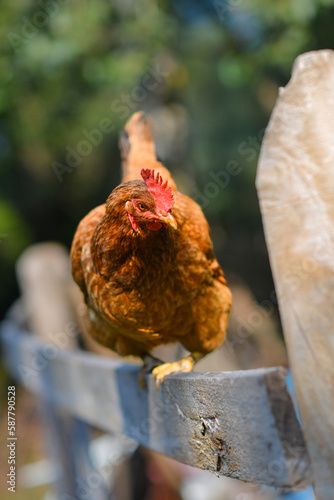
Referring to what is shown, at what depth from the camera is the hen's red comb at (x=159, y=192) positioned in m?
1.49

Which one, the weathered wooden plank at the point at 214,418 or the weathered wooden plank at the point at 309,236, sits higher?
the weathered wooden plank at the point at 309,236

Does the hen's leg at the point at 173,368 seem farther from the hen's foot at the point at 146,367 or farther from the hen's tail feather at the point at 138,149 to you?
the hen's tail feather at the point at 138,149

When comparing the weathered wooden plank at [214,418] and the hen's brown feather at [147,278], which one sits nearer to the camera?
the weathered wooden plank at [214,418]

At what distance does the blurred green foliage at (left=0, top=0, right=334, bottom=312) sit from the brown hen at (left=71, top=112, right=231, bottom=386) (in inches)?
99.5

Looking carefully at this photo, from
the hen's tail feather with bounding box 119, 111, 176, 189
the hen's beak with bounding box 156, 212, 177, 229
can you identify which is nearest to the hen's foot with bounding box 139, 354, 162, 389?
the hen's beak with bounding box 156, 212, 177, 229

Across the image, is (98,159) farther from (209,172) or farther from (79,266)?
(79,266)

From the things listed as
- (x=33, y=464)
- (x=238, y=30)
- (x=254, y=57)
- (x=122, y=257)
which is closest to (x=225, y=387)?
(x=122, y=257)

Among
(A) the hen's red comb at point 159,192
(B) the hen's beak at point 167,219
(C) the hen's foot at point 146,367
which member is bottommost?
(C) the hen's foot at point 146,367

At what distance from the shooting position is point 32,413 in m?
6.60

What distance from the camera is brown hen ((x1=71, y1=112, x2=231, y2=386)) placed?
1566 millimetres

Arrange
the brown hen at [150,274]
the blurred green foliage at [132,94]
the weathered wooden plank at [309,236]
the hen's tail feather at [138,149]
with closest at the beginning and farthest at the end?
1. the weathered wooden plank at [309,236]
2. the brown hen at [150,274]
3. the hen's tail feather at [138,149]
4. the blurred green foliage at [132,94]

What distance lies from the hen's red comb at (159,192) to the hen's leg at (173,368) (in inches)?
19.1

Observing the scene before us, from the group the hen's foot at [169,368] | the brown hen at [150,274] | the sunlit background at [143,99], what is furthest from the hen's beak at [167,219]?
the sunlit background at [143,99]

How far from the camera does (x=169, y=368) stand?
1722mm
